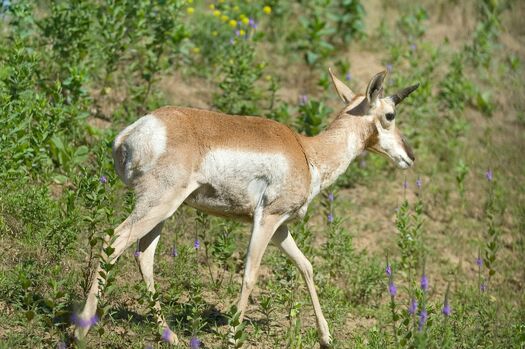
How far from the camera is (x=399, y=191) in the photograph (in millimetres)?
11352

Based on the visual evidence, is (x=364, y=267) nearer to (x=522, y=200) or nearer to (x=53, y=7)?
(x=522, y=200)

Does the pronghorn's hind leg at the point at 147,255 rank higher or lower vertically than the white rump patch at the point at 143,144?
lower

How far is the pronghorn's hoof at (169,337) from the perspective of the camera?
6.11m

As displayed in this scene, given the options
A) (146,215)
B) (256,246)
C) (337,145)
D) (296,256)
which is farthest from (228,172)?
(337,145)

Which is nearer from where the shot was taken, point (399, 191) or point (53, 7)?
point (53, 7)

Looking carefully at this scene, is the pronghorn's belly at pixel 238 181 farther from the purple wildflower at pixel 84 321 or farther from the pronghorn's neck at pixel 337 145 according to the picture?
the purple wildflower at pixel 84 321

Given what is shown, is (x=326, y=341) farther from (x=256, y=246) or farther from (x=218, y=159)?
(x=218, y=159)

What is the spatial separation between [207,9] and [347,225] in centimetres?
506

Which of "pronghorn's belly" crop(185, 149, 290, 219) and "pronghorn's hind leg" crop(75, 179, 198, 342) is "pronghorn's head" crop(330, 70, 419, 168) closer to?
"pronghorn's belly" crop(185, 149, 290, 219)

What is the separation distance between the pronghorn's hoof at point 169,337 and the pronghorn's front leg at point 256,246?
58 cm

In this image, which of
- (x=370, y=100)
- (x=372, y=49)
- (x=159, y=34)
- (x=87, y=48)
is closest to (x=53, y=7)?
(x=87, y=48)

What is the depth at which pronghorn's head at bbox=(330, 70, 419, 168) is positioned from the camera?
27.1 feet

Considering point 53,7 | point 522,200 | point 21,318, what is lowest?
point 522,200

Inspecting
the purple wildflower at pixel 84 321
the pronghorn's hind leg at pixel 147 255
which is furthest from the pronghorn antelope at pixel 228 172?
the purple wildflower at pixel 84 321
